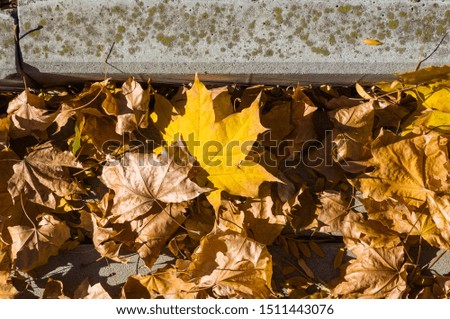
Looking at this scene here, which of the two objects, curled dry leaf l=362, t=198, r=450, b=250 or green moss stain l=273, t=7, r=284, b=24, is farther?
curled dry leaf l=362, t=198, r=450, b=250

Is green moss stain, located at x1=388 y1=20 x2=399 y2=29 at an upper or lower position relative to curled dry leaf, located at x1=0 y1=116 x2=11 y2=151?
upper

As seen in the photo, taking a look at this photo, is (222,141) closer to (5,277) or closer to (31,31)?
(31,31)

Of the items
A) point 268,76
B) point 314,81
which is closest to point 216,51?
point 268,76

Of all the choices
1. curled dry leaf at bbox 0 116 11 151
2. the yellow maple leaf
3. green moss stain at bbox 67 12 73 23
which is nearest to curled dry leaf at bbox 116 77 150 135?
the yellow maple leaf

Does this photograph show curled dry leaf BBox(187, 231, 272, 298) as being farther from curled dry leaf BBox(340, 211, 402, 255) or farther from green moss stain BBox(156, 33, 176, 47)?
green moss stain BBox(156, 33, 176, 47)

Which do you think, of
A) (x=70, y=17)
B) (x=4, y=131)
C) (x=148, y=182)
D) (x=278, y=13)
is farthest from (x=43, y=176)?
(x=278, y=13)

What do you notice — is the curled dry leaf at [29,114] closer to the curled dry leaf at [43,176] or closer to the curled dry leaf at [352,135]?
the curled dry leaf at [43,176]
